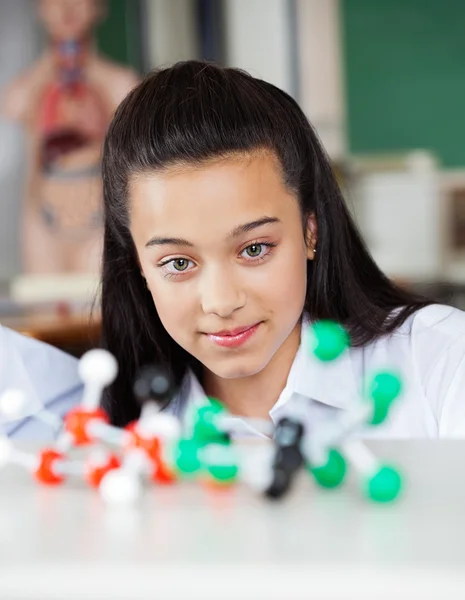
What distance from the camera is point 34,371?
112cm

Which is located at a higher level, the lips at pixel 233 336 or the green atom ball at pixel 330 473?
the green atom ball at pixel 330 473

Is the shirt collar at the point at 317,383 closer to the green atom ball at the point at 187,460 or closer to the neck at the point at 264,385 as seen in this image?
the neck at the point at 264,385

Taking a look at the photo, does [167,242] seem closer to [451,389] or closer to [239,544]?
[451,389]

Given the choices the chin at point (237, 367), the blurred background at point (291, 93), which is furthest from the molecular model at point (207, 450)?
the blurred background at point (291, 93)

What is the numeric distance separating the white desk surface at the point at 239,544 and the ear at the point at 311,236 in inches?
23.3

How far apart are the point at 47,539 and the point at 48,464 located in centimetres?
11

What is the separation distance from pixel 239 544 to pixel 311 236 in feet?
2.37

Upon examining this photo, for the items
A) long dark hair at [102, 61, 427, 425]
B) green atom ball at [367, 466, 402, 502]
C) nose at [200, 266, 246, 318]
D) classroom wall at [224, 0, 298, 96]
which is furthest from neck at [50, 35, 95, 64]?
green atom ball at [367, 466, 402, 502]

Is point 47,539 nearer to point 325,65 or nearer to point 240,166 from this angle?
point 240,166

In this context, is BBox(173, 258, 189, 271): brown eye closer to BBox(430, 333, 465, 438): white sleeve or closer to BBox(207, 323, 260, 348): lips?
BBox(207, 323, 260, 348): lips

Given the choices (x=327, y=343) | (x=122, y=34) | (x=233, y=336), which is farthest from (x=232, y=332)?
(x=122, y=34)

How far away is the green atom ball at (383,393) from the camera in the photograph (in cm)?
54

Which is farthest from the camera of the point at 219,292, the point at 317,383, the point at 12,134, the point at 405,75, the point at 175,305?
the point at 405,75

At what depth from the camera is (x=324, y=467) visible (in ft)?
1.71
